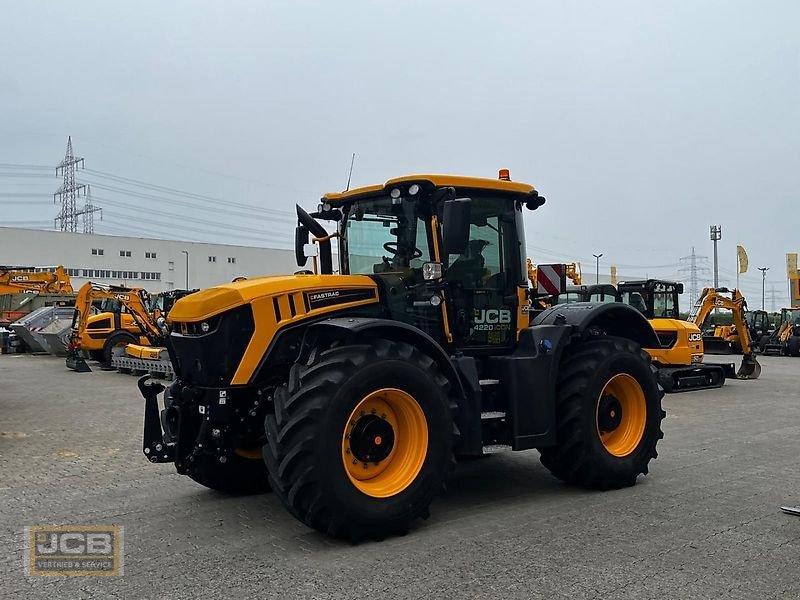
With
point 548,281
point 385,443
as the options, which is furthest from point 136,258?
point 385,443

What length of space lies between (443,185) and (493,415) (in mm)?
1979

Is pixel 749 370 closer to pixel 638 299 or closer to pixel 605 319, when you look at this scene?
pixel 638 299

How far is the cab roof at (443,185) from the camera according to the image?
6.38 m

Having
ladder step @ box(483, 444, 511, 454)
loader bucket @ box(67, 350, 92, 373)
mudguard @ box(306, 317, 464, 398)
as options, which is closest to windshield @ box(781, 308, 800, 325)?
loader bucket @ box(67, 350, 92, 373)

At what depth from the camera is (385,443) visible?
557 cm

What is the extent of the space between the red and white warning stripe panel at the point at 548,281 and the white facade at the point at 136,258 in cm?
5908

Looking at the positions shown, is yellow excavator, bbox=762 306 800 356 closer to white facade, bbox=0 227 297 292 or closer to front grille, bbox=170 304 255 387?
front grille, bbox=170 304 255 387

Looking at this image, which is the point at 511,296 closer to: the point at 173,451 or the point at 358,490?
the point at 358,490

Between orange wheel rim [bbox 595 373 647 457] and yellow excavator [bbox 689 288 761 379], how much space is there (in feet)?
37.3

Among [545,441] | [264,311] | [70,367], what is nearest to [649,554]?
[545,441]

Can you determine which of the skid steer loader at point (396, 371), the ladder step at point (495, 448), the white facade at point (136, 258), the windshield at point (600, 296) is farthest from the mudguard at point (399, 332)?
the white facade at point (136, 258)

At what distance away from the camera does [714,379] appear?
54.8 feet

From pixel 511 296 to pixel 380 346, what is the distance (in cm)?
182

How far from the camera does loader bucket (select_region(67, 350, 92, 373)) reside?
805 inches
